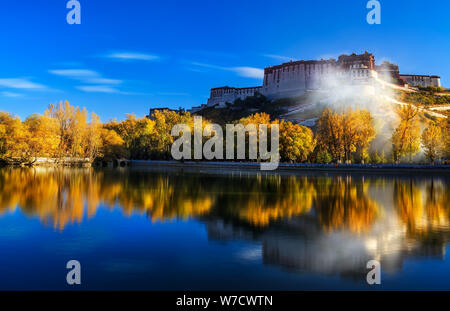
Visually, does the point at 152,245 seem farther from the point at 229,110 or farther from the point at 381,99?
the point at 229,110

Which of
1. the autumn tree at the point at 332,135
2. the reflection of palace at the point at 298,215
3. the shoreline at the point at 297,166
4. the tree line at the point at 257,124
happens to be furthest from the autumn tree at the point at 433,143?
the reflection of palace at the point at 298,215

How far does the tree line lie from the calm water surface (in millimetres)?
33785

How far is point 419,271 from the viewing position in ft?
29.6

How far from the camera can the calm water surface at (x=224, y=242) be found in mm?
8500

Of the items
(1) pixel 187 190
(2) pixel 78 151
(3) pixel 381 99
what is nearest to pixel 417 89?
(3) pixel 381 99

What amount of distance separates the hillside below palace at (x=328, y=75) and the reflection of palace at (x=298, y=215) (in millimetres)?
90986

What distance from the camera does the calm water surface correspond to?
8.50m

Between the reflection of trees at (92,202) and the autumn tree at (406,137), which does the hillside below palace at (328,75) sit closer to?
the autumn tree at (406,137)

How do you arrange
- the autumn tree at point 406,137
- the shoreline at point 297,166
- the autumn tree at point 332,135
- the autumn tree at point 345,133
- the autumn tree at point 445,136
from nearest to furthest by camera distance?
the shoreline at point 297,166, the autumn tree at point 445,136, the autumn tree at point 406,137, the autumn tree at point 345,133, the autumn tree at point 332,135

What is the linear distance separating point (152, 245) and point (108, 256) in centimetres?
161

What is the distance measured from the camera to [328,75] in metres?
117

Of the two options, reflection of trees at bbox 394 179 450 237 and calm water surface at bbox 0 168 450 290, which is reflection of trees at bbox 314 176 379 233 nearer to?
calm water surface at bbox 0 168 450 290

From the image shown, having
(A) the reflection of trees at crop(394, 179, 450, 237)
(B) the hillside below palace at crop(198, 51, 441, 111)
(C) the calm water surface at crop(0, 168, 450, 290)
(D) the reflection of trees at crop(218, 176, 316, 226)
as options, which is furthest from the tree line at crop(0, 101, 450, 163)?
(B) the hillside below palace at crop(198, 51, 441, 111)
